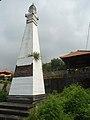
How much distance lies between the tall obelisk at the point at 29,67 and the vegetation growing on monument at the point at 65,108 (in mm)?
2954

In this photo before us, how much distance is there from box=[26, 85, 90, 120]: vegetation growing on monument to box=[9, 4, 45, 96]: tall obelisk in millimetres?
2954

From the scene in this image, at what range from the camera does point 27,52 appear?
9188 millimetres

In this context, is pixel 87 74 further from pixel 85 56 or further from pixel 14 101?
pixel 14 101

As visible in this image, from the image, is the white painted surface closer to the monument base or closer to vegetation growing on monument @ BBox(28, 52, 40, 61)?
the monument base

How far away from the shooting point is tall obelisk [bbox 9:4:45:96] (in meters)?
8.45

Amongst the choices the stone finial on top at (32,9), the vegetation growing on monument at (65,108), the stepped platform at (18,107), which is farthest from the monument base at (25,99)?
the stone finial on top at (32,9)

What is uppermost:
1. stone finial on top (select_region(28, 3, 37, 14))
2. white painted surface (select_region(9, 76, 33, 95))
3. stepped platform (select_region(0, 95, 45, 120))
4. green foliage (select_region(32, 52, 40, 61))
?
stone finial on top (select_region(28, 3, 37, 14))

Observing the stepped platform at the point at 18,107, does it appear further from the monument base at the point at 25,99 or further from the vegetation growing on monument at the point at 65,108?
the vegetation growing on monument at the point at 65,108

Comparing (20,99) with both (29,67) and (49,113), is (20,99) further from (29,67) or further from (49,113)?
(49,113)

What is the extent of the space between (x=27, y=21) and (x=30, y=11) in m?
0.69

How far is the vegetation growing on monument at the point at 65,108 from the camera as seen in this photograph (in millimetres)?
4492

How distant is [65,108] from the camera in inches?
213

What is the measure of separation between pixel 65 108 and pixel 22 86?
12.1 ft

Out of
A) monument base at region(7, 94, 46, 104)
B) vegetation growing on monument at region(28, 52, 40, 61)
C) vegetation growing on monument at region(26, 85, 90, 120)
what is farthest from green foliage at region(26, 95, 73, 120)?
vegetation growing on monument at region(28, 52, 40, 61)
